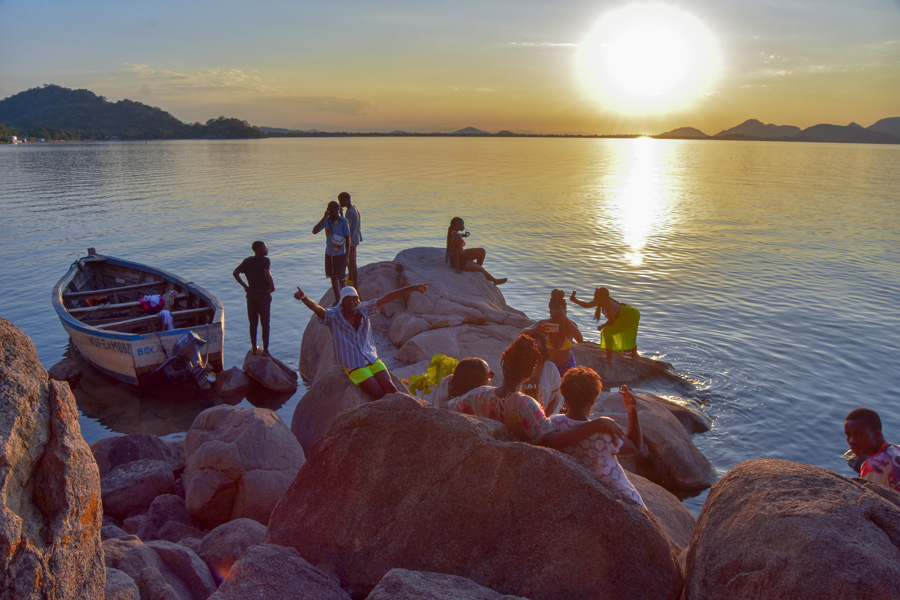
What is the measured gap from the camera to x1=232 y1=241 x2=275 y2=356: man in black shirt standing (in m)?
13.4

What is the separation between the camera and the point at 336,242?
1470 cm

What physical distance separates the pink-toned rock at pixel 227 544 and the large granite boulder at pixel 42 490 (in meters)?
1.95

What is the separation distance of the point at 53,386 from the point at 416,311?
11.2m

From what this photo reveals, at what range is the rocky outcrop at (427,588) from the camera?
3.60 metres

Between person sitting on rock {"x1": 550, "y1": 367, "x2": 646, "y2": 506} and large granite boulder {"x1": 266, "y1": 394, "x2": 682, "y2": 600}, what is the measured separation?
1.14 feet

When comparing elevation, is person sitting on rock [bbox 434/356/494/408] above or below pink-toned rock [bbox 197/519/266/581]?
above

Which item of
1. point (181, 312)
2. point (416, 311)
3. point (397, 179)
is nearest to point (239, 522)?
point (416, 311)

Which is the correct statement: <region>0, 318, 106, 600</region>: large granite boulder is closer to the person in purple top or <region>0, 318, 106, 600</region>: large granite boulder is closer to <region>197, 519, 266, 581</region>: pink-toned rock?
<region>197, 519, 266, 581</region>: pink-toned rock

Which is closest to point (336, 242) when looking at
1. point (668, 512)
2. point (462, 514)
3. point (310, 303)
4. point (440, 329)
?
point (440, 329)

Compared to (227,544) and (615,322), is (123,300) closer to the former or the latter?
(615,322)

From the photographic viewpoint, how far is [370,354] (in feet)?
26.5

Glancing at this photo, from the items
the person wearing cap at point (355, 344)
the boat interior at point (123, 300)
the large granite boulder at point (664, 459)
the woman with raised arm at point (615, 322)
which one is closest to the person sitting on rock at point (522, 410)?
the person wearing cap at point (355, 344)

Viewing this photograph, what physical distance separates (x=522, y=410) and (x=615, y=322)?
949cm

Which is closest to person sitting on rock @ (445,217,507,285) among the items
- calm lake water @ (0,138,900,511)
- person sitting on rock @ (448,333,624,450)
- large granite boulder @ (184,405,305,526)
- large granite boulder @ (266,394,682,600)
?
calm lake water @ (0,138,900,511)
